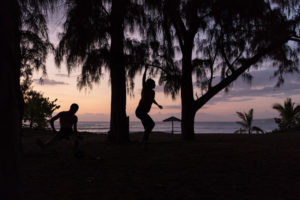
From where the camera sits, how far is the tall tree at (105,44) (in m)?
7.68

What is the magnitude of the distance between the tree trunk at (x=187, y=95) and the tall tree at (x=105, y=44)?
84.0 inches

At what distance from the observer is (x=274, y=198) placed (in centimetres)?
322

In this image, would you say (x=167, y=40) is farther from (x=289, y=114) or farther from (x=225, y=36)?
(x=289, y=114)

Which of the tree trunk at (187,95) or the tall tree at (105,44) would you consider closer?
the tall tree at (105,44)

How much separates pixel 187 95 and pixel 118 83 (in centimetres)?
280

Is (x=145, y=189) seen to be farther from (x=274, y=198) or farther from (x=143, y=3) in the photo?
(x=143, y=3)

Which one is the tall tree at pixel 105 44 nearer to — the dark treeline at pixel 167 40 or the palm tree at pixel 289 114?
the dark treeline at pixel 167 40

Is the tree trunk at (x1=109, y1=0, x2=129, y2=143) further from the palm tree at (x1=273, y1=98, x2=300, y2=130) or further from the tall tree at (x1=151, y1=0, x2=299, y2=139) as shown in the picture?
the palm tree at (x1=273, y1=98, x2=300, y2=130)

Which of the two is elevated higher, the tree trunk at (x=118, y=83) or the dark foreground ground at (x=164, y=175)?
the tree trunk at (x=118, y=83)

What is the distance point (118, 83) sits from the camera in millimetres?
8289

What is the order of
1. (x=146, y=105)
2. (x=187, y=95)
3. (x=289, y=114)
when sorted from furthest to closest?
(x=289, y=114) → (x=187, y=95) → (x=146, y=105)

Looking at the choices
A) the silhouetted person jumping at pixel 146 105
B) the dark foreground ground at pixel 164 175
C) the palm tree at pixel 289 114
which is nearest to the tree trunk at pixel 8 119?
the dark foreground ground at pixel 164 175

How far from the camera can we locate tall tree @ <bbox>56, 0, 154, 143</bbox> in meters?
7.68

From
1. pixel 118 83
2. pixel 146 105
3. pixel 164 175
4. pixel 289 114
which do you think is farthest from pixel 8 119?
pixel 289 114
